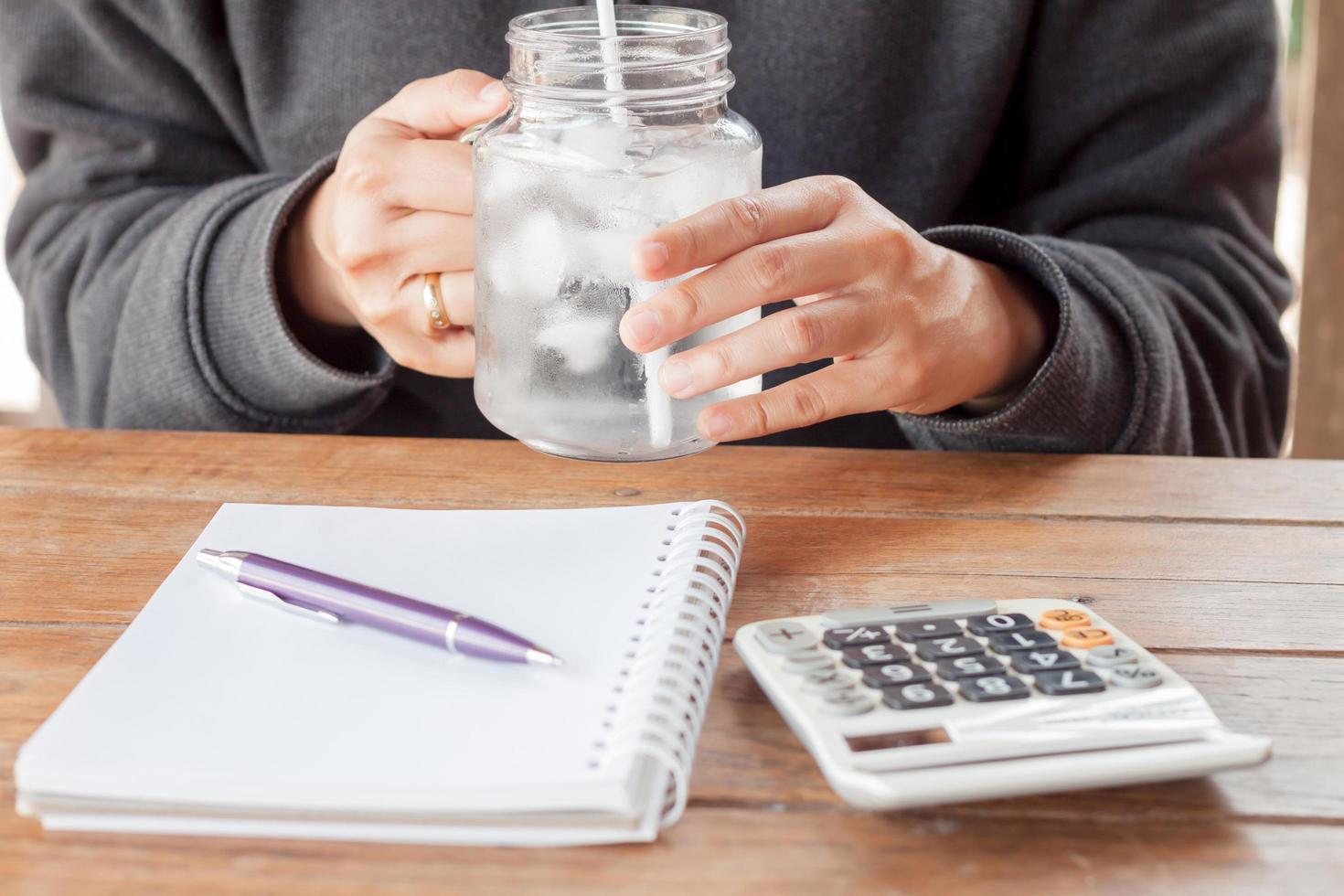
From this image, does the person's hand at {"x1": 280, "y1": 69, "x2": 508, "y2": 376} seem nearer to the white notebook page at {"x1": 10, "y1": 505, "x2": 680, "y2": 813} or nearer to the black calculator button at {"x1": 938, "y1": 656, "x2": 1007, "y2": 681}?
the white notebook page at {"x1": 10, "y1": 505, "x2": 680, "y2": 813}

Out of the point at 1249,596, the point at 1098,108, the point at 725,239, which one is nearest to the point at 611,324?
the point at 725,239

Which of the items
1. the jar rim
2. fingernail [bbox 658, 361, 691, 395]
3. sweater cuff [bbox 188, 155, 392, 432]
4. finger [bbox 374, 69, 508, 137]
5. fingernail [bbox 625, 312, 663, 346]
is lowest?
sweater cuff [bbox 188, 155, 392, 432]

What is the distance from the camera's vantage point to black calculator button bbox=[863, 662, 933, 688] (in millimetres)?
456

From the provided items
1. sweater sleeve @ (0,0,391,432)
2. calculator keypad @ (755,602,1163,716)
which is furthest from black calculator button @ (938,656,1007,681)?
sweater sleeve @ (0,0,391,432)

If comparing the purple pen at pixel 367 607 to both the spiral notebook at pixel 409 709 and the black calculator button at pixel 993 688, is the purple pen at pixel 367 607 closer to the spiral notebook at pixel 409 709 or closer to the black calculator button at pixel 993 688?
the spiral notebook at pixel 409 709

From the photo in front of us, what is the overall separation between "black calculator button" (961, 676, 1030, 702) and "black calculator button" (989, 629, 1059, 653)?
0.03 metres

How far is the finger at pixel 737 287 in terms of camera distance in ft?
1.83

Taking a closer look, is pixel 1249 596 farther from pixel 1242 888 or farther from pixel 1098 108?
pixel 1098 108

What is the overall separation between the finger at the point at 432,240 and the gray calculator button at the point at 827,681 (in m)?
0.37

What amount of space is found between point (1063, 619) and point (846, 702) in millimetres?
122

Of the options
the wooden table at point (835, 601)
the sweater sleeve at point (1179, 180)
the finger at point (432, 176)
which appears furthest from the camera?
the sweater sleeve at point (1179, 180)

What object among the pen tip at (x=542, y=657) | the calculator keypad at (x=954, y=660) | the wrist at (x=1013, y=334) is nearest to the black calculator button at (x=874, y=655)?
the calculator keypad at (x=954, y=660)

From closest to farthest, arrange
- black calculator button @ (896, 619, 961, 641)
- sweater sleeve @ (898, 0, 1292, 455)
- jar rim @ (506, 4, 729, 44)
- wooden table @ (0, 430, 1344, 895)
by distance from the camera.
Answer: wooden table @ (0, 430, 1344, 895) → black calculator button @ (896, 619, 961, 641) → jar rim @ (506, 4, 729, 44) → sweater sleeve @ (898, 0, 1292, 455)

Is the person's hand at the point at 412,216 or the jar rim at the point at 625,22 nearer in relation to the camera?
the jar rim at the point at 625,22
